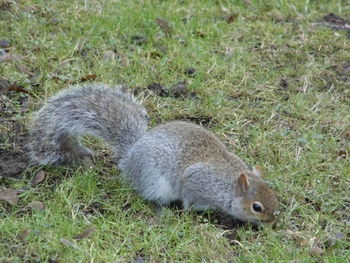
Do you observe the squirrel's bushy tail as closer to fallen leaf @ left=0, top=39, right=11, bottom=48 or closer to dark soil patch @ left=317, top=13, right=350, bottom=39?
fallen leaf @ left=0, top=39, right=11, bottom=48

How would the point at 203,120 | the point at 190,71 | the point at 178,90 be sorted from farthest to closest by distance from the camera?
the point at 190,71 → the point at 178,90 → the point at 203,120

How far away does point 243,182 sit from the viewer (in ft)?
12.3

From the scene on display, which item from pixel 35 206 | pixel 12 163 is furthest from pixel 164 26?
pixel 35 206

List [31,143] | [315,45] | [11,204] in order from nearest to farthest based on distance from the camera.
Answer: [11,204], [31,143], [315,45]

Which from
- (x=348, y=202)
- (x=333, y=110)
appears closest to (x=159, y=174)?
(x=348, y=202)

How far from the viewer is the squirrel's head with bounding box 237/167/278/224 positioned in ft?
12.1

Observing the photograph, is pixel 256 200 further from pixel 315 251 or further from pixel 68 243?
pixel 68 243

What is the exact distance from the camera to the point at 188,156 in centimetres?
398

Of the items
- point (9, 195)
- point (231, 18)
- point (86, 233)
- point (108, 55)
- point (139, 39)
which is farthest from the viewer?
point (231, 18)

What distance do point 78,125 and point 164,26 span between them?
2.11 m

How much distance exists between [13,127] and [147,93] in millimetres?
1016

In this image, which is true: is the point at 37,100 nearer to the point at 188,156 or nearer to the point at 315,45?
the point at 188,156

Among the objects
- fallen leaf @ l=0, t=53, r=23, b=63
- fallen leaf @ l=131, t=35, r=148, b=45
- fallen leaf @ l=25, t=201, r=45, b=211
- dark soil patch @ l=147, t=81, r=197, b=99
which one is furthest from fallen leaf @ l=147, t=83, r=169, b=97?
fallen leaf @ l=25, t=201, r=45, b=211

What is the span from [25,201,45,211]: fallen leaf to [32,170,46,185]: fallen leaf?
25 centimetres
